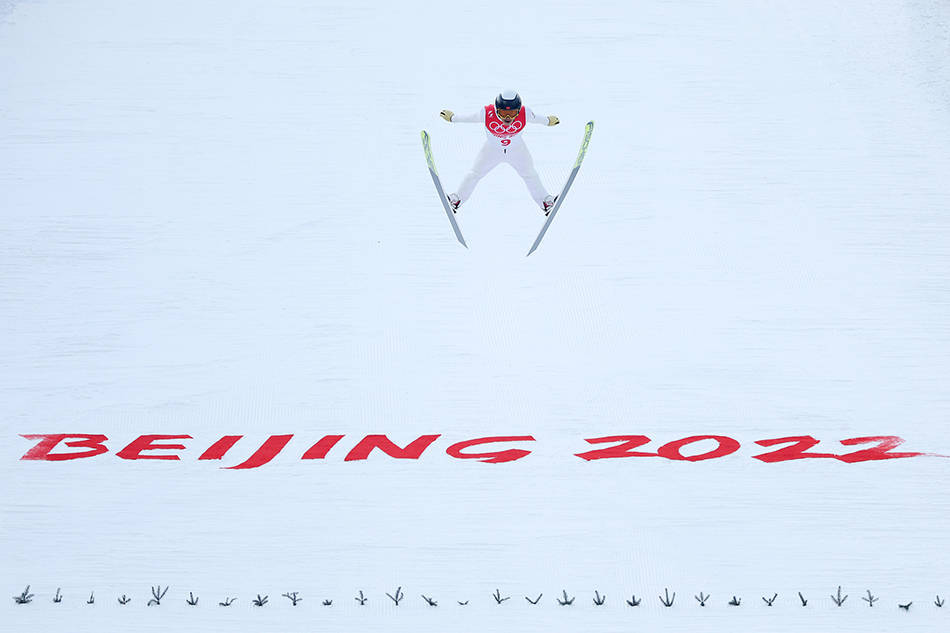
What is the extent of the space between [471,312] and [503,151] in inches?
56.1

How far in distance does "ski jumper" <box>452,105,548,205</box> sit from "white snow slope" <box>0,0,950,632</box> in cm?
36

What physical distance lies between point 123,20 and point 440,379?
20.2ft

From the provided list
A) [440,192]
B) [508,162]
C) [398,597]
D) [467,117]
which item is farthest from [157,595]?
[508,162]

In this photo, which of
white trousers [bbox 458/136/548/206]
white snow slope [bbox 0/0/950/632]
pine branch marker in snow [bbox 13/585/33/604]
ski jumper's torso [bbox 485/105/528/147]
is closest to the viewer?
pine branch marker in snow [bbox 13/585/33/604]

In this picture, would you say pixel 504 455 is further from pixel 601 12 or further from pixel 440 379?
pixel 601 12

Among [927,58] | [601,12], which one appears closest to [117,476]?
[601,12]

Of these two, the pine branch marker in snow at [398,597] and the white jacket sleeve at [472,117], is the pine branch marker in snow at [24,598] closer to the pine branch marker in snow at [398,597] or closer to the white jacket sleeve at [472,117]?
the pine branch marker in snow at [398,597]

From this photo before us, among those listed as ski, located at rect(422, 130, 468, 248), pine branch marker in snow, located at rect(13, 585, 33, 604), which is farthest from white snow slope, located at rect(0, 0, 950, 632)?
ski, located at rect(422, 130, 468, 248)

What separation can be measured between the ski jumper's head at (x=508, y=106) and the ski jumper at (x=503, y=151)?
64 mm

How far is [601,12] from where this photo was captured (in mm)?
10336

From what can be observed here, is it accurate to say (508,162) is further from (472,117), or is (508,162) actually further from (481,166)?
(472,117)

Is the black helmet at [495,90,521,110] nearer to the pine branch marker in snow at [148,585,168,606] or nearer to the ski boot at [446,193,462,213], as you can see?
the ski boot at [446,193,462,213]

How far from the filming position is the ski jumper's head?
7223 mm

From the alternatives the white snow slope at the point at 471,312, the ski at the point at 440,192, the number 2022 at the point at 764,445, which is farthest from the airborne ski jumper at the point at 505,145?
the number 2022 at the point at 764,445
